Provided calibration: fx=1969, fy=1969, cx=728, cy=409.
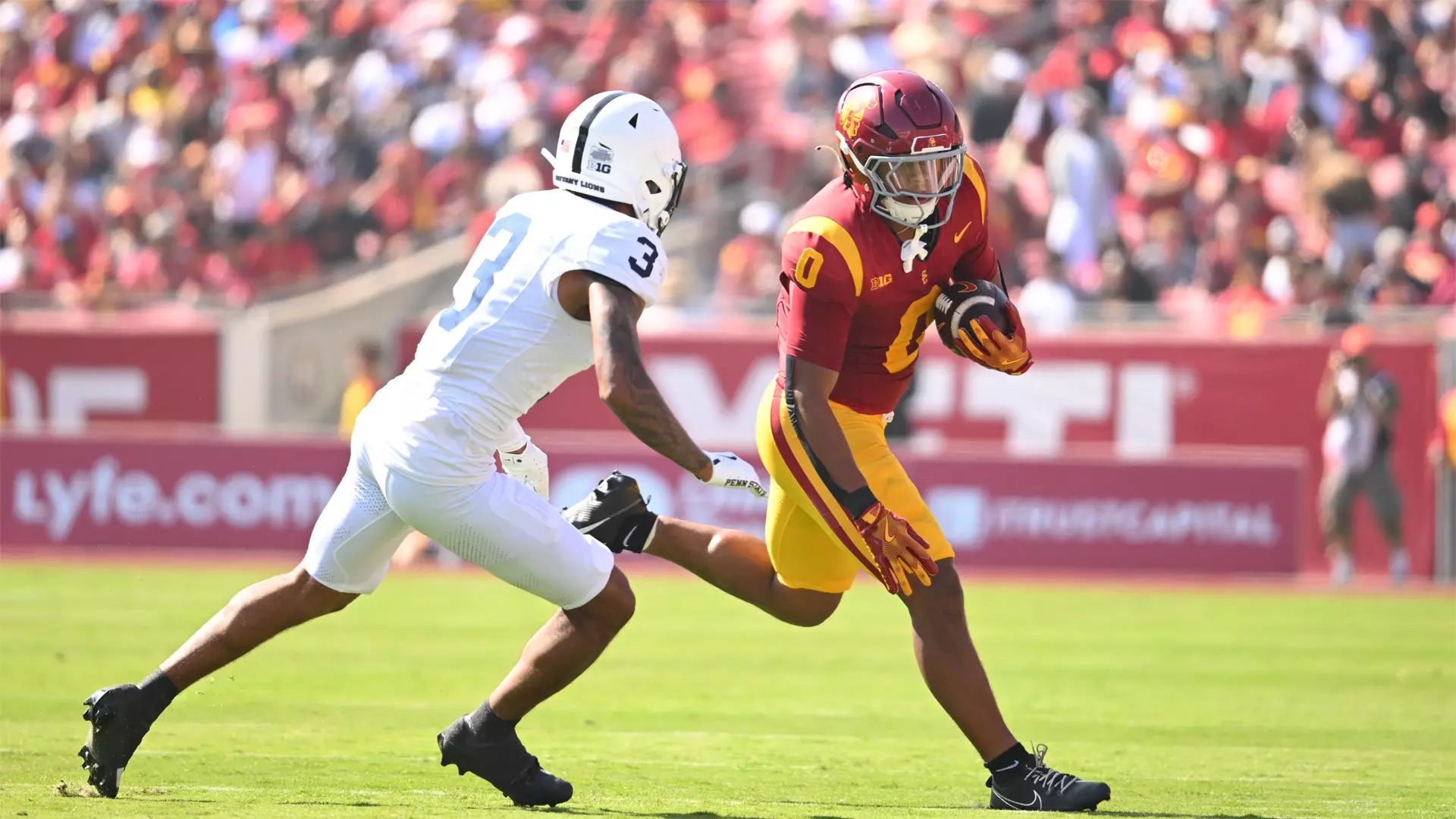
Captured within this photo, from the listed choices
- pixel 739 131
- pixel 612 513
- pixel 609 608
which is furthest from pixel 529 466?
pixel 739 131

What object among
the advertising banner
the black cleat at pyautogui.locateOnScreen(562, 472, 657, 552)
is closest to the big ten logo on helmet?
the black cleat at pyautogui.locateOnScreen(562, 472, 657, 552)

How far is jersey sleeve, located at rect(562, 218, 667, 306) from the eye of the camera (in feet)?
19.2

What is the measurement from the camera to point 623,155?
6117mm

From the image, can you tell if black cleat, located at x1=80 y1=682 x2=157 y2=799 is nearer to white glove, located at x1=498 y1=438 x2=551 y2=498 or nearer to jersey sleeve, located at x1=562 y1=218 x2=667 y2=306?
white glove, located at x1=498 y1=438 x2=551 y2=498

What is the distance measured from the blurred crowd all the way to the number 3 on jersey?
11306 mm

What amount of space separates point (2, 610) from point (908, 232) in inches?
328

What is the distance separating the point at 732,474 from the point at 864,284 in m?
0.80

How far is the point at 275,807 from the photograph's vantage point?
603cm

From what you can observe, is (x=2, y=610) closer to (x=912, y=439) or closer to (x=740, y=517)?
(x=740, y=517)

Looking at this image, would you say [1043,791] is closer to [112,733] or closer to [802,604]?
[802,604]

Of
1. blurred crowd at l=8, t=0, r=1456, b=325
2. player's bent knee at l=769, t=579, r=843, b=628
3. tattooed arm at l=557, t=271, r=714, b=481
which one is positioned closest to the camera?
tattooed arm at l=557, t=271, r=714, b=481

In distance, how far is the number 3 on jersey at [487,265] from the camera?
6.12 meters

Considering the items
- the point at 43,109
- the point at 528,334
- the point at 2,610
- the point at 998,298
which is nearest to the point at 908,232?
the point at 998,298

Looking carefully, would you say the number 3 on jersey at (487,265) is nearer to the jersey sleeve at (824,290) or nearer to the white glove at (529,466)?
the white glove at (529,466)
